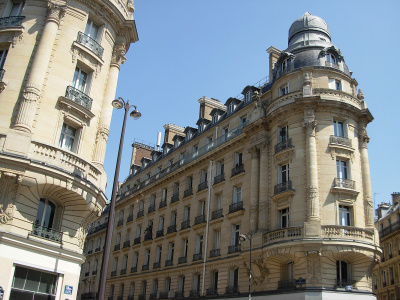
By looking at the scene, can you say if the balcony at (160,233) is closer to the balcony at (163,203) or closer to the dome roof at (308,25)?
the balcony at (163,203)

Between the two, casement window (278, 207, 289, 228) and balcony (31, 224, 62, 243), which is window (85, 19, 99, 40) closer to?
balcony (31, 224, 62, 243)

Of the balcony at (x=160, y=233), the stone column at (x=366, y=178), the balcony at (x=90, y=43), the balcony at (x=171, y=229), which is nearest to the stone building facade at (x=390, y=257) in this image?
the stone column at (x=366, y=178)

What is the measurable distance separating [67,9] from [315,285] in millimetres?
20923

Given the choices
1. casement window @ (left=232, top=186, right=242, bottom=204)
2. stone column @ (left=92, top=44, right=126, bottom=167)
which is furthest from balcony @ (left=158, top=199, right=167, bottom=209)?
stone column @ (left=92, top=44, right=126, bottom=167)

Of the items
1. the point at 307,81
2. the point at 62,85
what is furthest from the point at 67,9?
the point at 307,81

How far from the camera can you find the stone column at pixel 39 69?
18.0m

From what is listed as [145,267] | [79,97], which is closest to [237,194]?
[145,267]

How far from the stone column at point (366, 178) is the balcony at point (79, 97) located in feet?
64.2

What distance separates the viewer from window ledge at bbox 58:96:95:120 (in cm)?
A: 1956

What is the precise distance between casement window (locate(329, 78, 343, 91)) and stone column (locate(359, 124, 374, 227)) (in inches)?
129

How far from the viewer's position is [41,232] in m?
18.0

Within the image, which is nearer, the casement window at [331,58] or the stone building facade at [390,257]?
the casement window at [331,58]

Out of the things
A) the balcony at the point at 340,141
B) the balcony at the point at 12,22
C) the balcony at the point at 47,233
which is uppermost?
the balcony at the point at 12,22

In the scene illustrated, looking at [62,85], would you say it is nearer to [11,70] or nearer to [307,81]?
[11,70]
